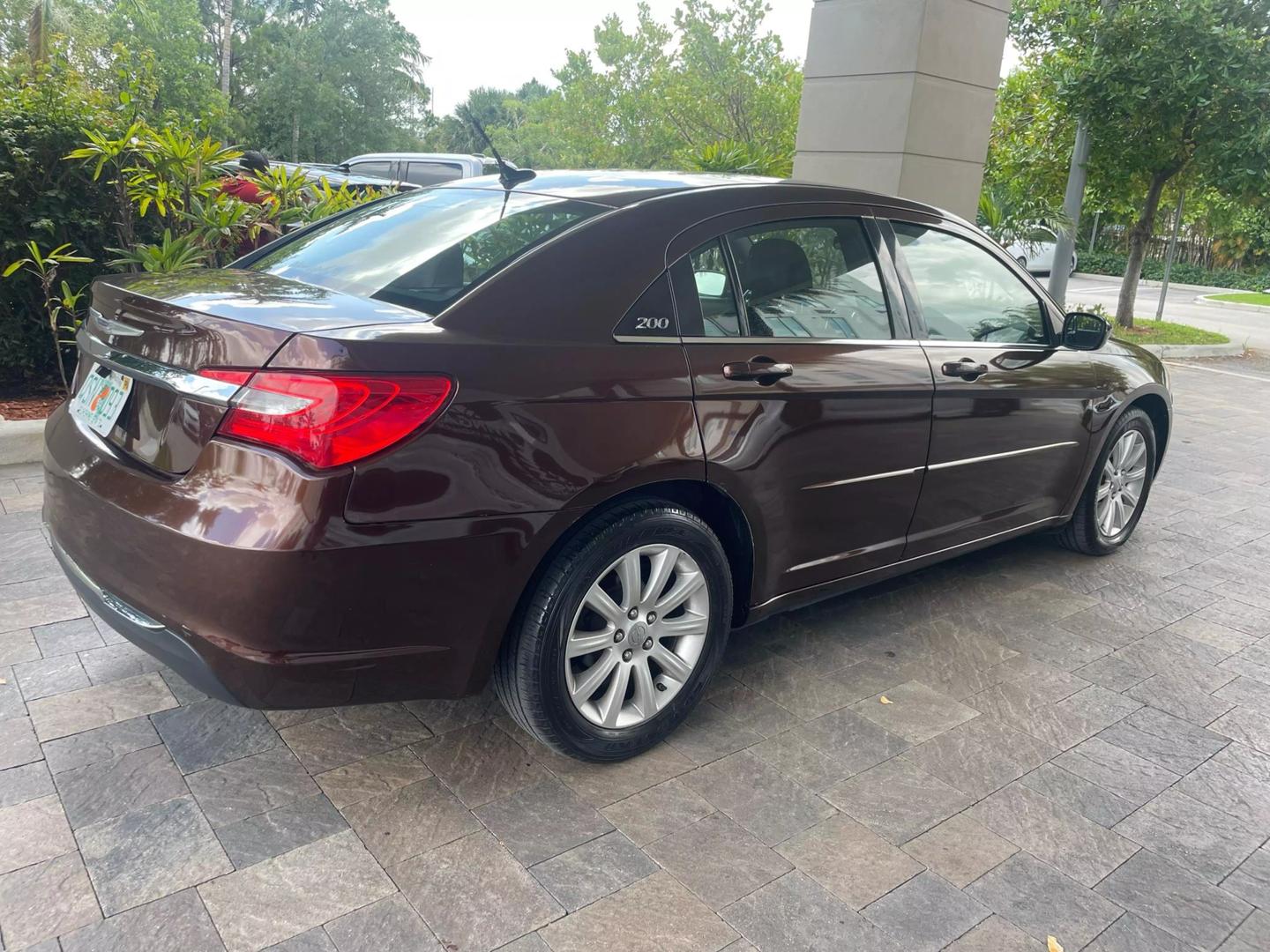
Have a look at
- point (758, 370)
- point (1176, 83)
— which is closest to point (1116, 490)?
point (758, 370)

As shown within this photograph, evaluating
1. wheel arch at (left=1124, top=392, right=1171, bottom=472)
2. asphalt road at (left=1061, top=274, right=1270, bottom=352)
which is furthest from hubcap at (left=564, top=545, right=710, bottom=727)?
asphalt road at (left=1061, top=274, right=1270, bottom=352)

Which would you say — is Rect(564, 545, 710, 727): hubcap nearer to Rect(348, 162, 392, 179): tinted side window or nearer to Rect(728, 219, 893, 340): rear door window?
Rect(728, 219, 893, 340): rear door window

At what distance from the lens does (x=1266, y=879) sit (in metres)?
2.47

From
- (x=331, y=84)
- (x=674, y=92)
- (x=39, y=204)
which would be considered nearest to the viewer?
(x=39, y=204)

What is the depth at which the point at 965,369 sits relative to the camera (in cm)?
353

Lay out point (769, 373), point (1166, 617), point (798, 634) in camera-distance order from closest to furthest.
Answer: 1. point (769, 373)
2. point (798, 634)
3. point (1166, 617)

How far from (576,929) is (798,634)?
181 centimetres

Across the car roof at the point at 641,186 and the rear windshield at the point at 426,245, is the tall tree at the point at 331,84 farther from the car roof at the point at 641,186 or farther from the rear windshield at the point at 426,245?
the car roof at the point at 641,186

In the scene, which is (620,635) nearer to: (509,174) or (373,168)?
(509,174)

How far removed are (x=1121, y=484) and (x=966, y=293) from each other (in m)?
1.66

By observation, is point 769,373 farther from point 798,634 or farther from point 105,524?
point 105,524

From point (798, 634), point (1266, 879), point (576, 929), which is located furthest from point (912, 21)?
point (576, 929)

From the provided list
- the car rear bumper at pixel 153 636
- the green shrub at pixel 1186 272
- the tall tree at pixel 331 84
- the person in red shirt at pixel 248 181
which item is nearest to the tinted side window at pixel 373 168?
the person in red shirt at pixel 248 181

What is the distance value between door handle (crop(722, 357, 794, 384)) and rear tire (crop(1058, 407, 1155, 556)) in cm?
229
